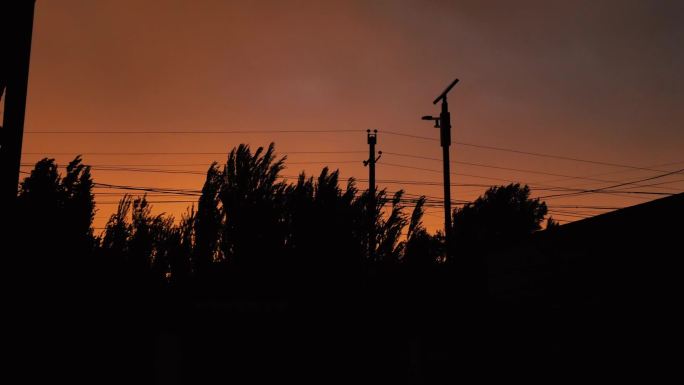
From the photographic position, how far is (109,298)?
47.7 ft

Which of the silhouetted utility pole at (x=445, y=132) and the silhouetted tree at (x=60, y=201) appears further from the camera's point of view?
the silhouetted tree at (x=60, y=201)

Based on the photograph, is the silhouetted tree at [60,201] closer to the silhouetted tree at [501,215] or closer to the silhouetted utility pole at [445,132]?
the silhouetted utility pole at [445,132]

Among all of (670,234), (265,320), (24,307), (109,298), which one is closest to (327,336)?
(265,320)

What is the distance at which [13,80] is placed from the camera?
15.6 ft

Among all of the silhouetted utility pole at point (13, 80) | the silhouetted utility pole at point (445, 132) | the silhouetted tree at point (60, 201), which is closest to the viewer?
the silhouetted utility pole at point (13, 80)

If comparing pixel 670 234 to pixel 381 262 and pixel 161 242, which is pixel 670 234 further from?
pixel 161 242

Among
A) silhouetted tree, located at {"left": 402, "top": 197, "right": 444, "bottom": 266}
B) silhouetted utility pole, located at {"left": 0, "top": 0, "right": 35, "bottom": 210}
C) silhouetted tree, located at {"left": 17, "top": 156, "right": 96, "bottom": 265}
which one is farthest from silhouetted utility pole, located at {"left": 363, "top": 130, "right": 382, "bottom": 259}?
silhouetted utility pole, located at {"left": 0, "top": 0, "right": 35, "bottom": 210}

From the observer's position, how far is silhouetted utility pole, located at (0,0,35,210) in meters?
4.58

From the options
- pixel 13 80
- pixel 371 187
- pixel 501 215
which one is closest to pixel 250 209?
pixel 371 187

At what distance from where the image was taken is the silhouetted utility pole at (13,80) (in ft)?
15.0

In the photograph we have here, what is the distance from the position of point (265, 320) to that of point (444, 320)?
4961 mm

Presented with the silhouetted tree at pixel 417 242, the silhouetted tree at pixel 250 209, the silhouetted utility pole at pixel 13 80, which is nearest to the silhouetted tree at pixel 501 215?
the silhouetted tree at pixel 417 242

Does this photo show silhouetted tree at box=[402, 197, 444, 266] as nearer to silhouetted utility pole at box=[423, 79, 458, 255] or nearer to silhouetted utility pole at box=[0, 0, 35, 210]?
silhouetted utility pole at box=[423, 79, 458, 255]

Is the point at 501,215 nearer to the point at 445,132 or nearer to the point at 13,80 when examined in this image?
the point at 445,132
